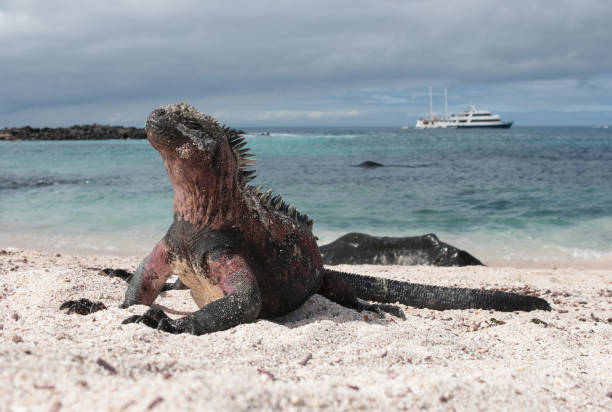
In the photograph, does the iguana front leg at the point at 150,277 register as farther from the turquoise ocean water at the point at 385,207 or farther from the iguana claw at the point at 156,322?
the turquoise ocean water at the point at 385,207

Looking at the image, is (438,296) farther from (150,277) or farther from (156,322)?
(156,322)

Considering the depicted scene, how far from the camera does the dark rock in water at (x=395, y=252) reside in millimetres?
8898

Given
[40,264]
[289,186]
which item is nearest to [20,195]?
[289,186]

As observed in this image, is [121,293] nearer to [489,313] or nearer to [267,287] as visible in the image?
[267,287]

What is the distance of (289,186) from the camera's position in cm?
2255

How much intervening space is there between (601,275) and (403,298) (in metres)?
4.49

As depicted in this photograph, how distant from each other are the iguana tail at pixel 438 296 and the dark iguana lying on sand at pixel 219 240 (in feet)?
3.81

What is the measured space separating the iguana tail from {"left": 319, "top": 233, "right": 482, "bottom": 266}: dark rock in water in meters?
3.27

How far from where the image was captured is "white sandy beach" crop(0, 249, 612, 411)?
6.39 feet

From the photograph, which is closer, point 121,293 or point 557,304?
point 121,293

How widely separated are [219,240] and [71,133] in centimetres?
7741

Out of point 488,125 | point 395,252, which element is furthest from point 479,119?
point 395,252

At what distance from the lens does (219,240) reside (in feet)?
12.4

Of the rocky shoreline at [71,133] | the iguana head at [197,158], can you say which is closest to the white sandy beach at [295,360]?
the iguana head at [197,158]
